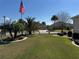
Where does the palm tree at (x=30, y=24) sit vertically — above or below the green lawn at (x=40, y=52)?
above

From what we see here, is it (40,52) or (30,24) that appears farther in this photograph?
(30,24)

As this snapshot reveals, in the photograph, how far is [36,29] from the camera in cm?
4256

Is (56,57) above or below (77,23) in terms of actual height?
below

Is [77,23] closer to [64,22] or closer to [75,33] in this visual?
[75,33]

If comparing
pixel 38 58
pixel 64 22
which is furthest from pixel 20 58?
pixel 64 22

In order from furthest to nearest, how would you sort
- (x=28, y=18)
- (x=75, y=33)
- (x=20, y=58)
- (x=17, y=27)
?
(x=28, y=18), (x=17, y=27), (x=75, y=33), (x=20, y=58)

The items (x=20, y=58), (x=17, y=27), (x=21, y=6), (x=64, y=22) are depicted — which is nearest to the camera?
(x=20, y=58)

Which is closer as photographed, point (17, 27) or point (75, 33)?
point (75, 33)

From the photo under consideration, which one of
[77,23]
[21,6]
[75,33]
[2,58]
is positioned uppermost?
[21,6]

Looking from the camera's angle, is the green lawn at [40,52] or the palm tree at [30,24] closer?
the green lawn at [40,52]

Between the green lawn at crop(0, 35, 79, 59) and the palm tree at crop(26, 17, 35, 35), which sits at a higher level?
the palm tree at crop(26, 17, 35, 35)

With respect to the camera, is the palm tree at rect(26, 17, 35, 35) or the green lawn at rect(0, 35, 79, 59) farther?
the palm tree at rect(26, 17, 35, 35)

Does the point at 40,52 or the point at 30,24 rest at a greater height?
the point at 30,24

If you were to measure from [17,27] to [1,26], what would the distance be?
12.3 ft
